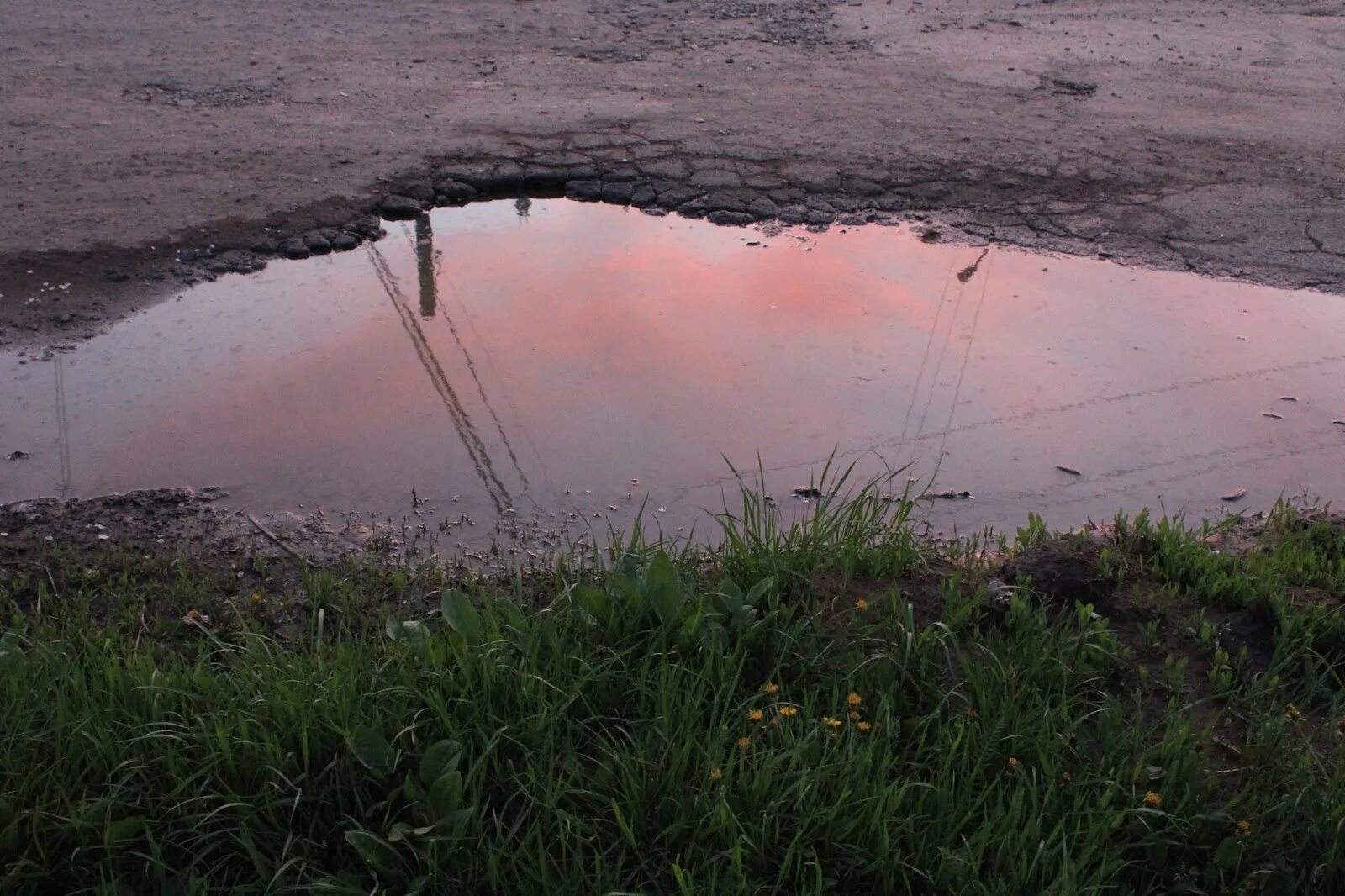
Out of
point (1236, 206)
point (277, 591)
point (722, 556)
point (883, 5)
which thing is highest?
point (883, 5)

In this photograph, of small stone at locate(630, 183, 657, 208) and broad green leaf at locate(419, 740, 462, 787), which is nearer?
broad green leaf at locate(419, 740, 462, 787)

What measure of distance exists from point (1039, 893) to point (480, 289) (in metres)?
3.41

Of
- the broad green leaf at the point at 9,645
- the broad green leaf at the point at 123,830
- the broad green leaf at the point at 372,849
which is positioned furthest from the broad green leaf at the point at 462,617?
the broad green leaf at the point at 9,645

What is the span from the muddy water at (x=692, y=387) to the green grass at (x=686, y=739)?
2.47 feet

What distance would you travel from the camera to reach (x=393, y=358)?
4117 millimetres

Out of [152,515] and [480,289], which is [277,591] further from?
[480,289]

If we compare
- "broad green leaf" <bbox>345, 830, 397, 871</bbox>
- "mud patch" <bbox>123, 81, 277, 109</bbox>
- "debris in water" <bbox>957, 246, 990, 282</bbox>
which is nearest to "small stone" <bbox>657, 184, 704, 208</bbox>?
"debris in water" <bbox>957, 246, 990, 282</bbox>

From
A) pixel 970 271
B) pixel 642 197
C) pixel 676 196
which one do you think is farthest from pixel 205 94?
pixel 970 271

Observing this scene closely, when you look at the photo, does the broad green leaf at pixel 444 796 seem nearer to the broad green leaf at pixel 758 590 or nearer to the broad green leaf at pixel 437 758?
the broad green leaf at pixel 437 758

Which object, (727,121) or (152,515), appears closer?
(152,515)

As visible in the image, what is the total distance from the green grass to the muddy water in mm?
752

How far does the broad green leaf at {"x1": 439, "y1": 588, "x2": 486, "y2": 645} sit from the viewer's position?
2.35 meters

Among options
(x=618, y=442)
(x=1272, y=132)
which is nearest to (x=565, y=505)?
(x=618, y=442)

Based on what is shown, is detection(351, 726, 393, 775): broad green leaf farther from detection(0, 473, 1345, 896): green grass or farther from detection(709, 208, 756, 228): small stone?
detection(709, 208, 756, 228): small stone
